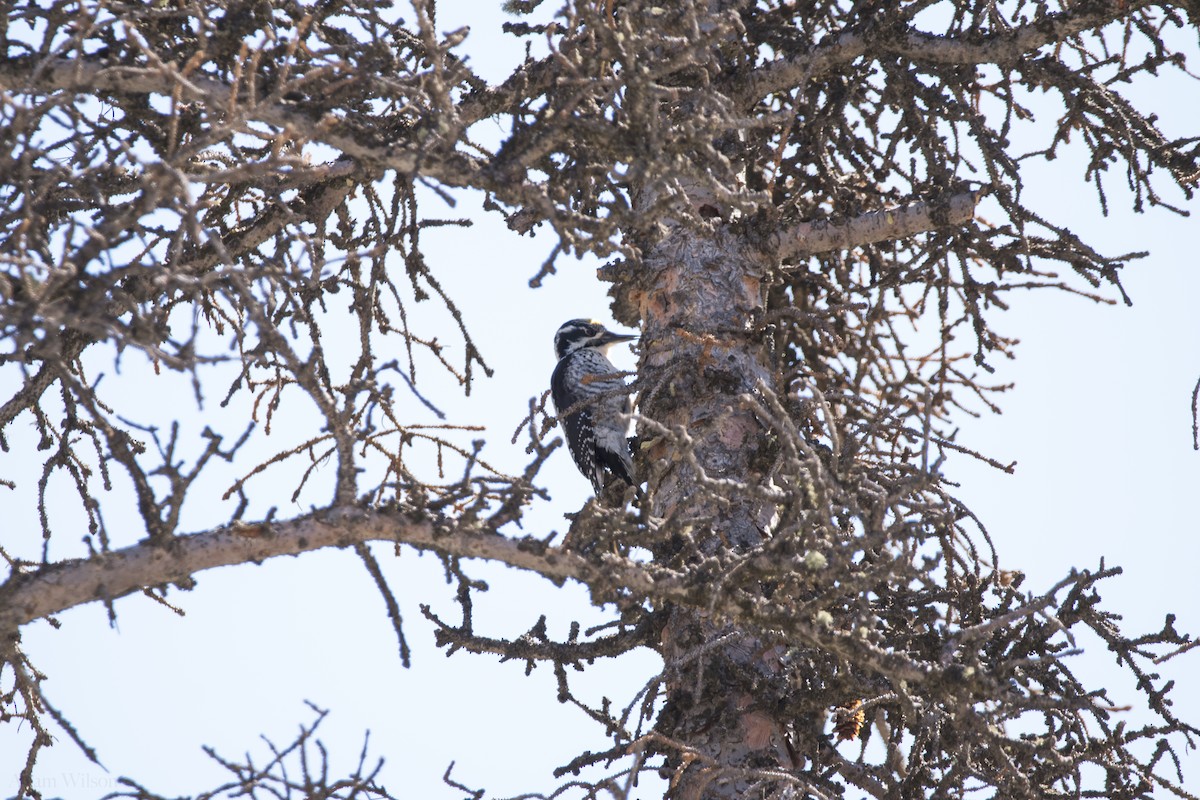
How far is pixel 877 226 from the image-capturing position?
4.77 m

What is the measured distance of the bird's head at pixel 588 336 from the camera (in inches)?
324

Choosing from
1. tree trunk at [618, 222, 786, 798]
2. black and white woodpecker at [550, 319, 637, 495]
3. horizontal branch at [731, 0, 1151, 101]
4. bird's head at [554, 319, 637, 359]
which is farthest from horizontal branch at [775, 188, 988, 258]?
A: bird's head at [554, 319, 637, 359]

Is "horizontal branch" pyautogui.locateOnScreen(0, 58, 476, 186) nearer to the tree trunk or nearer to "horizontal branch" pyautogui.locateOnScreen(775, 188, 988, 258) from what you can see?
the tree trunk

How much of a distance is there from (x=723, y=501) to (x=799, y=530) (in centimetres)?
21

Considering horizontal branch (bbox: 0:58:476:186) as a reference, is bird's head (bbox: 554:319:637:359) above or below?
above

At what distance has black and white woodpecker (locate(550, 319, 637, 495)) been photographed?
7234mm

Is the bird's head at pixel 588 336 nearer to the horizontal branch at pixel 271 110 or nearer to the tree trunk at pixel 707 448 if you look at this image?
the tree trunk at pixel 707 448

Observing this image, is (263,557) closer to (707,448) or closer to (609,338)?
(707,448)

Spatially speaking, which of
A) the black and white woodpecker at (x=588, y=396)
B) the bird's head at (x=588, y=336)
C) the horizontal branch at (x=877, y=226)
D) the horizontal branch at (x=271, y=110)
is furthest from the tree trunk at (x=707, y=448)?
the bird's head at (x=588, y=336)

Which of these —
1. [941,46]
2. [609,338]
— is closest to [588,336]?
[609,338]

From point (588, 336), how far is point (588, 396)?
73.2 inches

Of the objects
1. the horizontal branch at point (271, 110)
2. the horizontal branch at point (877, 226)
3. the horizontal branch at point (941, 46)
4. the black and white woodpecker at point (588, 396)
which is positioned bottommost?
the horizontal branch at point (271, 110)

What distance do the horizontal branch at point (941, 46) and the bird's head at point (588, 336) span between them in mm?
3349

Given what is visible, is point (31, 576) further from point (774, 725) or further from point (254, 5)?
point (774, 725)
